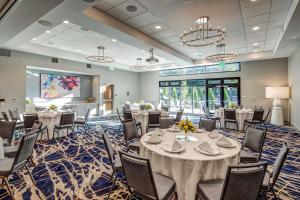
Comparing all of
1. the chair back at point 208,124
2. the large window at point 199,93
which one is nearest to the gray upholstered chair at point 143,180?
the chair back at point 208,124

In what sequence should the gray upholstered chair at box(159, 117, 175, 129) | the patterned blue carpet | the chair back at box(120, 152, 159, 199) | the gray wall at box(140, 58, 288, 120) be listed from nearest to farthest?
the chair back at box(120, 152, 159, 199)
the patterned blue carpet
the gray upholstered chair at box(159, 117, 175, 129)
the gray wall at box(140, 58, 288, 120)

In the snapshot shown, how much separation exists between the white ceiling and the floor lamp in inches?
89.2

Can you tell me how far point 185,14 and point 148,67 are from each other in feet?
29.0

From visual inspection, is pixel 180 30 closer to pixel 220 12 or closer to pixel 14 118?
pixel 220 12

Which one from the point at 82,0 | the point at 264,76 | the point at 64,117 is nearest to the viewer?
the point at 82,0

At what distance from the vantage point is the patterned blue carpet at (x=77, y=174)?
9.23ft

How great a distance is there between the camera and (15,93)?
819 centimetres

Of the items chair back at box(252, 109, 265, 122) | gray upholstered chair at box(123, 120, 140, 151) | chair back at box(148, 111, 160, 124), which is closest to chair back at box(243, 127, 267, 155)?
gray upholstered chair at box(123, 120, 140, 151)

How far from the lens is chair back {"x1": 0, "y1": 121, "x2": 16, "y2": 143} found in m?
4.09

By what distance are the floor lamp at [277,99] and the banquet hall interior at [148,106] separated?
0.05 metres

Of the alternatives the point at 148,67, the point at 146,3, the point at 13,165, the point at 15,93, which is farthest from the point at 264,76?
the point at 15,93

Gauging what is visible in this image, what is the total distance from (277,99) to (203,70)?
465 centimetres

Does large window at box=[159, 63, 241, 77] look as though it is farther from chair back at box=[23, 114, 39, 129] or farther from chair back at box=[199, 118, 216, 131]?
chair back at box=[23, 114, 39, 129]

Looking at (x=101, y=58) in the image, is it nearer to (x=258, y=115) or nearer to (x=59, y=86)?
(x=59, y=86)
